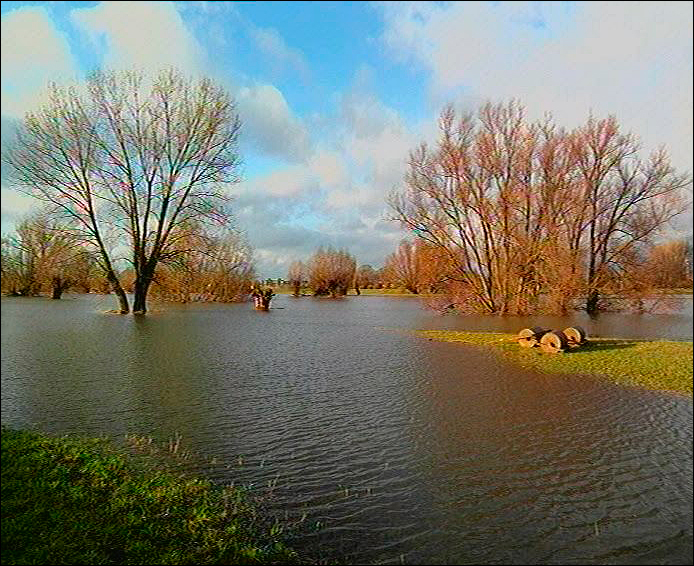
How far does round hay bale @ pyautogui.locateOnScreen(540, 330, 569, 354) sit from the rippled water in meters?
1.29

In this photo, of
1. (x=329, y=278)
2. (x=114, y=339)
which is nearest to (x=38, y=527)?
(x=114, y=339)

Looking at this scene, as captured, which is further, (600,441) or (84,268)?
(84,268)

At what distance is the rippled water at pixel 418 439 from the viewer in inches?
169

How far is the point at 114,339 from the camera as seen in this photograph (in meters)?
19.7

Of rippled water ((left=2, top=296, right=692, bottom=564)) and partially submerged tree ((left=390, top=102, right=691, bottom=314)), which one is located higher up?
partially submerged tree ((left=390, top=102, right=691, bottom=314))

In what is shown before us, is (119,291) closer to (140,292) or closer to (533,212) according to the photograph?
(140,292)

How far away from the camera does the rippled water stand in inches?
169

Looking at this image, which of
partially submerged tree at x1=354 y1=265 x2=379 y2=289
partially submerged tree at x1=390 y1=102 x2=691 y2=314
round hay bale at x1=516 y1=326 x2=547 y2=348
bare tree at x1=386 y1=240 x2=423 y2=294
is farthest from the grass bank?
partially submerged tree at x1=354 y1=265 x2=379 y2=289

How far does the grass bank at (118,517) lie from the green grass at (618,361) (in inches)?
180

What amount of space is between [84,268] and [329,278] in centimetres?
5440

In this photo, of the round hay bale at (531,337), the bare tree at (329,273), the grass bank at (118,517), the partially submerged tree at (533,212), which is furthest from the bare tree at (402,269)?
the grass bank at (118,517)

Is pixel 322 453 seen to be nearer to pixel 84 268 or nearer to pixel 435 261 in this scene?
pixel 84 268

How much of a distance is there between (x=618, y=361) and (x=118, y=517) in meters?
11.2

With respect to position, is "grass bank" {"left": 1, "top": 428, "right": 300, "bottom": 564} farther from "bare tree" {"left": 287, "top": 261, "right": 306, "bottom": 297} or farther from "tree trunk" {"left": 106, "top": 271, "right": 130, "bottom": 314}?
"bare tree" {"left": 287, "top": 261, "right": 306, "bottom": 297}
